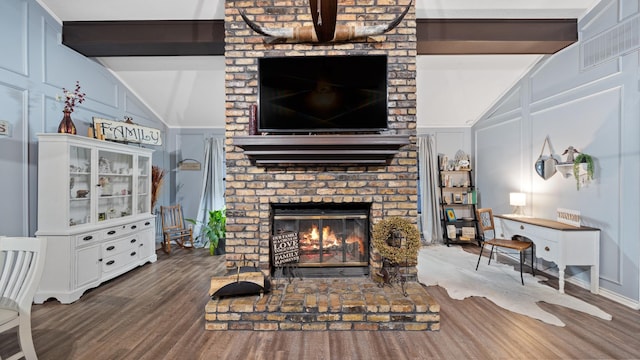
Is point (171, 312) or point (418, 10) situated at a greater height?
point (418, 10)

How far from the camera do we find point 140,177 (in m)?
4.07

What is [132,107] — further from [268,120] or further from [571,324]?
[571,324]

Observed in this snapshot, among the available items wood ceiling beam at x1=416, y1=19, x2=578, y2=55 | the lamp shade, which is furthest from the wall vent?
the lamp shade

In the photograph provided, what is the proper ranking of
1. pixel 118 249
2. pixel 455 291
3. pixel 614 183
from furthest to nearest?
1. pixel 118 249
2. pixel 455 291
3. pixel 614 183

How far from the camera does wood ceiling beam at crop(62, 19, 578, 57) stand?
3.20m

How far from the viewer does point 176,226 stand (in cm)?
490

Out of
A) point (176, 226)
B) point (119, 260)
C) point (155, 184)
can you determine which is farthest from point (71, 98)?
point (176, 226)

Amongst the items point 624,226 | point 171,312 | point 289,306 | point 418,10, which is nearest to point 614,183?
point 624,226

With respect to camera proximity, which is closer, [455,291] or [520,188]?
[455,291]

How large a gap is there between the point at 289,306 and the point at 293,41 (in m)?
2.37

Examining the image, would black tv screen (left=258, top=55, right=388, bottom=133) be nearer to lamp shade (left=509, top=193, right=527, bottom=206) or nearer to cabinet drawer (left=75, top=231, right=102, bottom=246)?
cabinet drawer (left=75, top=231, right=102, bottom=246)

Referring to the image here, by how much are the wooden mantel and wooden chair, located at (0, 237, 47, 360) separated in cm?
150

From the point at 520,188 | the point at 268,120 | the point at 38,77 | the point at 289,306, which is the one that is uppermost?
the point at 38,77

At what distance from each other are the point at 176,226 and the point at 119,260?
1472 millimetres
